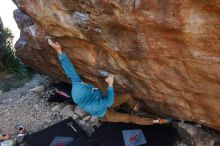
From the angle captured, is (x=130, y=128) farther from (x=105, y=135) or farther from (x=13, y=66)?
(x=13, y=66)

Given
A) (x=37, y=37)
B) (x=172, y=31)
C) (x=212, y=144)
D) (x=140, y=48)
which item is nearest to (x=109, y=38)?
(x=140, y=48)

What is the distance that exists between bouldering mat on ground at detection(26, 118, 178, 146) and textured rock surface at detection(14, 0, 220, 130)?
18.4 inches

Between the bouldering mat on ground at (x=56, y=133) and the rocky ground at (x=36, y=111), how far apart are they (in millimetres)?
192

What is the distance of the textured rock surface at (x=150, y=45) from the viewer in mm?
4770

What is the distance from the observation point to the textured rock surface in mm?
4770

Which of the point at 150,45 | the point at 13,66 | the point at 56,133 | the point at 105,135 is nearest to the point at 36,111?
the point at 56,133

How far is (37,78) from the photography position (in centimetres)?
1012

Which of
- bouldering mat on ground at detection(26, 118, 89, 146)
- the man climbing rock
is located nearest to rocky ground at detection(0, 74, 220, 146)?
bouldering mat on ground at detection(26, 118, 89, 146)

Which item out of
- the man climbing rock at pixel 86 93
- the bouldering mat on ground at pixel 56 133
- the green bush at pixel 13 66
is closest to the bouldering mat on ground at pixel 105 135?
the bouldering mat on ground at pixel 56 133

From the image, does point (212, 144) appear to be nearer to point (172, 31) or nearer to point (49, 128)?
point (172, 31)

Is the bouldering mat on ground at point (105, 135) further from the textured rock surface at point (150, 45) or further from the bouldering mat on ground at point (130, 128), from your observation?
the textured rock surface at point (150, 45)

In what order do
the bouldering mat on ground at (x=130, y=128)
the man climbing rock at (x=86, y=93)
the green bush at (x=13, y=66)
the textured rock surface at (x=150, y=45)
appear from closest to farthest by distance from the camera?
1. the textured rock surface at (x=150, y=45)
2. the man climbing rock at (x=86, y=93)
3. the bouldering mat on ground at (x=130, y=128)
4. the green bush at (x=13, y=66)

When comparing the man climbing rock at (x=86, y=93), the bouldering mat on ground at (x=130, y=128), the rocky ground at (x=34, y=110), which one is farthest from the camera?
the rocky ground at (x=34, y=110)

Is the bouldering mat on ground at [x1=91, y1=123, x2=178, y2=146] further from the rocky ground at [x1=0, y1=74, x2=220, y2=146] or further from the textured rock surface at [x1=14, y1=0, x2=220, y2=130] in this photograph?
the textured rock surface at [x1=14, y1=0, x2=220, y2=130]
